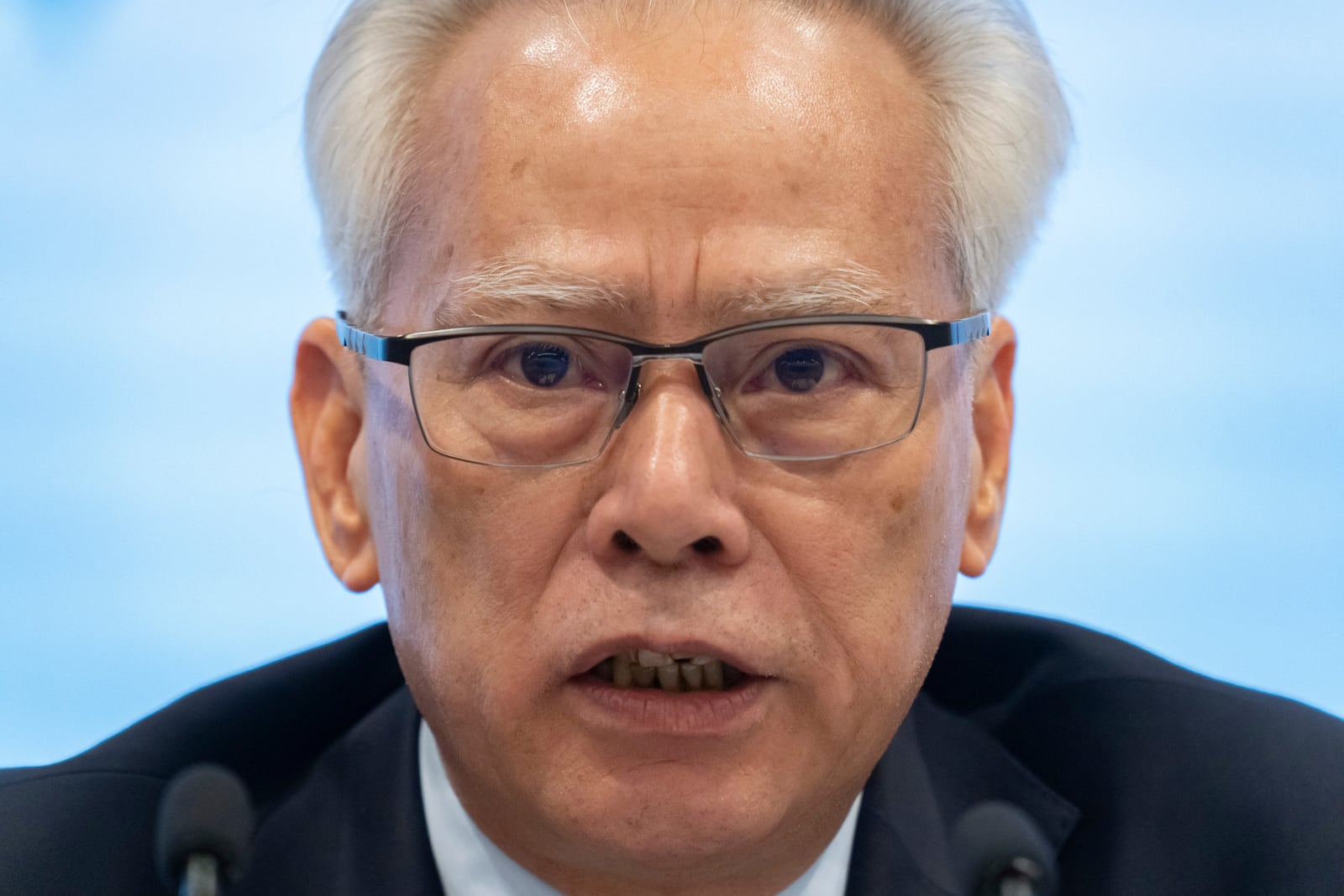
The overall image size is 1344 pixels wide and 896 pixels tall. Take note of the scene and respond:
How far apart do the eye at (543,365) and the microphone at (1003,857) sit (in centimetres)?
72

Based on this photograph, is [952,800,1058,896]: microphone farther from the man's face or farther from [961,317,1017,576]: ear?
[961,317,1017,576]: ear

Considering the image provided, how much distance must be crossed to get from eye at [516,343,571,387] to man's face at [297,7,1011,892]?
0.06 metres

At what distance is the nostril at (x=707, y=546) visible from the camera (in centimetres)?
168

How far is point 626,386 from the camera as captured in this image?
5.70 feet

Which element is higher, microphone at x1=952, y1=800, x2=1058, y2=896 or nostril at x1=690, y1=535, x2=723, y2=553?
nostril at x1=690, y1=535, x2=723, y2=553

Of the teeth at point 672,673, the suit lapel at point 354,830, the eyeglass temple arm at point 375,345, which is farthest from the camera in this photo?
the suit lapel at point 354,830

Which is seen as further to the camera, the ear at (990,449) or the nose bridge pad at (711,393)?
the ear at (990,449)

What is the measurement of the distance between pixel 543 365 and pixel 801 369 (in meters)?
0.32

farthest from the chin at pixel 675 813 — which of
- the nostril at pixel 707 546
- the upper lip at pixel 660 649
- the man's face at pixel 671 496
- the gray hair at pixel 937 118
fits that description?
the gray hair at pixel 937 118

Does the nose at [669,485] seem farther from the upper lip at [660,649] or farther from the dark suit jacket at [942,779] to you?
the dark suit jacket at [942,779]

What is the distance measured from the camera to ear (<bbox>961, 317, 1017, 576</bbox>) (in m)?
2.09

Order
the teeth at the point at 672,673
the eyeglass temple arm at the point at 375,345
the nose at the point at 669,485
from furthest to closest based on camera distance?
the eyeglass temple arm at the point at 375,345 < the teeth at the point at 672,673 < the nose at the point at 669,485

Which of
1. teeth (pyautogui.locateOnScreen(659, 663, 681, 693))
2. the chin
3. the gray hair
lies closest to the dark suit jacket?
the chin

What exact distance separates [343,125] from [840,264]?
75 cm
